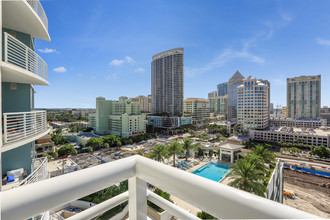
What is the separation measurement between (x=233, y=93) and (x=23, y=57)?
77.8 m

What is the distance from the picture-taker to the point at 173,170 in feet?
2.44

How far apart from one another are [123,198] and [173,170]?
0.44 meters

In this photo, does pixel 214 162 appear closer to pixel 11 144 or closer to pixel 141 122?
pixel 11 144

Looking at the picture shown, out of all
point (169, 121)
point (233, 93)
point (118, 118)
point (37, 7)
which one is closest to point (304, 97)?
point (233, 93)

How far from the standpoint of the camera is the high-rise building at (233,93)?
217 feet

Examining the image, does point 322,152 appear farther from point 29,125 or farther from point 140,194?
point 29,125

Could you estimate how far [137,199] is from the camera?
3.00 ft

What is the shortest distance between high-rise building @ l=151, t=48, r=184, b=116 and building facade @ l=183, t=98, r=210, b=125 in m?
5.16

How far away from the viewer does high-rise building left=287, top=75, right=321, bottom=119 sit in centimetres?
4406

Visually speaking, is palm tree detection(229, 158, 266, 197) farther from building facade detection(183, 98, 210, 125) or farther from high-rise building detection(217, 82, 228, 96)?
high-rise building detection(217, 82, 228, 96)

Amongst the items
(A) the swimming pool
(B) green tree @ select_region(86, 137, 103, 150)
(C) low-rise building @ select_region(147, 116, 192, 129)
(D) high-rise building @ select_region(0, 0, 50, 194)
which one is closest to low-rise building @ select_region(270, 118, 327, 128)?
(C) low-rise building @ select_region(147, 116, 192, 129)

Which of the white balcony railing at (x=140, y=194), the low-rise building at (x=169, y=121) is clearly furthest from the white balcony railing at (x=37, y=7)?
the low-rise building at (x=169, y=121)

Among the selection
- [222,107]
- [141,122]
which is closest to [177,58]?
[141,122]

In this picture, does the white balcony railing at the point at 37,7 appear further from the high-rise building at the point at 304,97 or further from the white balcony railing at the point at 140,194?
the high-rise building at the point at 304,97
